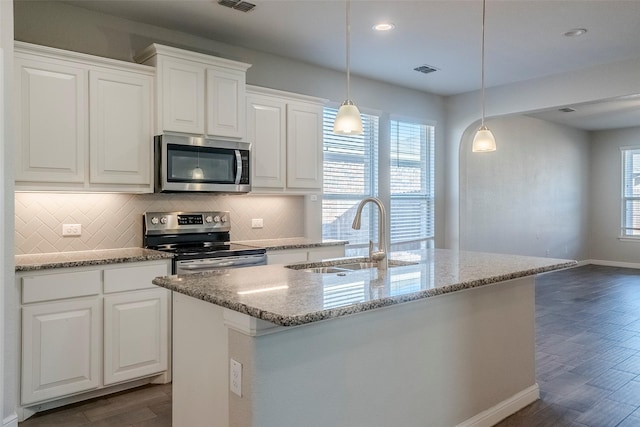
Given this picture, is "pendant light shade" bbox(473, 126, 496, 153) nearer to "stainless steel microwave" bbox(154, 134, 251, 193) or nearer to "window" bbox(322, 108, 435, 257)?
"stainless steel microwave" bbox(154, 134, 251, 193)

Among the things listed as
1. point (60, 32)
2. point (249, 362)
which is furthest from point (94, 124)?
point (249, 362)

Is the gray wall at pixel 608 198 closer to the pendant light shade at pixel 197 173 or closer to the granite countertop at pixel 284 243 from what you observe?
the granite countertop at pixel 284 243

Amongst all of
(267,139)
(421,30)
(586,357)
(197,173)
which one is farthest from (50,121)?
(586,357)

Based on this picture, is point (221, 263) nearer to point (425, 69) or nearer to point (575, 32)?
point (425, 69)

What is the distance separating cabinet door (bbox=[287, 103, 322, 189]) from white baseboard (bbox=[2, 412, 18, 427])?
266 centimetres

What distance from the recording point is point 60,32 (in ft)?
11.2

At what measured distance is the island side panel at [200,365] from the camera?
198cm

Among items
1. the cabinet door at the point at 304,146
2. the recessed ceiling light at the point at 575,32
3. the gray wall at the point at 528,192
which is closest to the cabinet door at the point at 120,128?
the cabinet door at the point at 304,146

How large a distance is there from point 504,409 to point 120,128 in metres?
3.12

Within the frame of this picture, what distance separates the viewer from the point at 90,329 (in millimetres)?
3035

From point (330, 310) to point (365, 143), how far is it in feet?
13.5

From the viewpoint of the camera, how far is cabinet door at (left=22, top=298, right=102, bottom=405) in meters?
2.81

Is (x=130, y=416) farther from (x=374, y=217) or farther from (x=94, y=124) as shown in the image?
(x=374, y=217)

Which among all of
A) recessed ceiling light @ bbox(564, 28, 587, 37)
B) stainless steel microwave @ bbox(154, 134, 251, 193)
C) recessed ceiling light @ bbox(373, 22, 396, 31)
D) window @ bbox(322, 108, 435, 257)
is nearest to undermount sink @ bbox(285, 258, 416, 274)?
stainless steel microwave @ bbox(154, 134, 251, 193)
